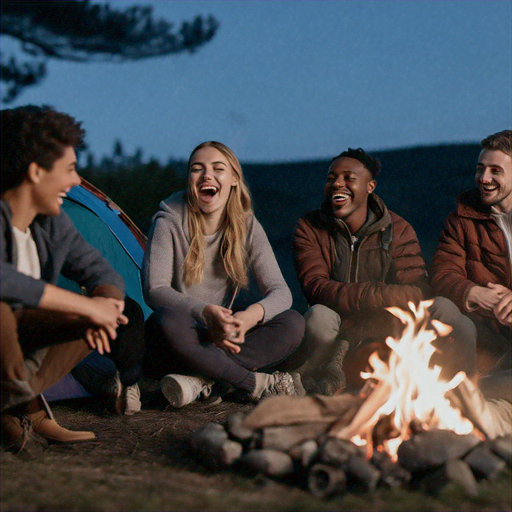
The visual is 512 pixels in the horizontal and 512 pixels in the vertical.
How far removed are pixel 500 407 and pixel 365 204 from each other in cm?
175

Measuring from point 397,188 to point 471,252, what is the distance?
24.5ft

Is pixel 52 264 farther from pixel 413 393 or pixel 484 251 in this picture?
pixel 484 251

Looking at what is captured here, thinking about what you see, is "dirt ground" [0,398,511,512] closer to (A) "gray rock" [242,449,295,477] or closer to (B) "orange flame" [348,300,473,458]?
(A) "gray rock" [242,449,295,477]

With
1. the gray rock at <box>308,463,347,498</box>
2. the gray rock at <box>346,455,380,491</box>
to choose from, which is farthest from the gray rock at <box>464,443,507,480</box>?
the gray rock at <box>308,463,347,498</box>

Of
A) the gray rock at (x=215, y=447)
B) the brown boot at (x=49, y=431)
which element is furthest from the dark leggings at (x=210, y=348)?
the gray rock at (x=215, y=447)

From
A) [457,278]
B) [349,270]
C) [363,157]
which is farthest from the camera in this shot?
[363,157]

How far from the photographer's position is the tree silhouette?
9.72m

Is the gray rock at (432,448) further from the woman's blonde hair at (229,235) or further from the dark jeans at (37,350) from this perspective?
the woman's blonde hair at (229,235)

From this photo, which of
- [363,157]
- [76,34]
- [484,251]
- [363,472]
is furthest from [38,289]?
[76,34]

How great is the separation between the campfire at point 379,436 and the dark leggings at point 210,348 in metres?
0.90

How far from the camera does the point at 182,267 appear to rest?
4230 mm

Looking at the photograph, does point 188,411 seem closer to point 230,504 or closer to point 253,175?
point 230,504

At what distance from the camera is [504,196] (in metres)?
4.23

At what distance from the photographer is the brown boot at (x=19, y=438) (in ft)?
10.3
